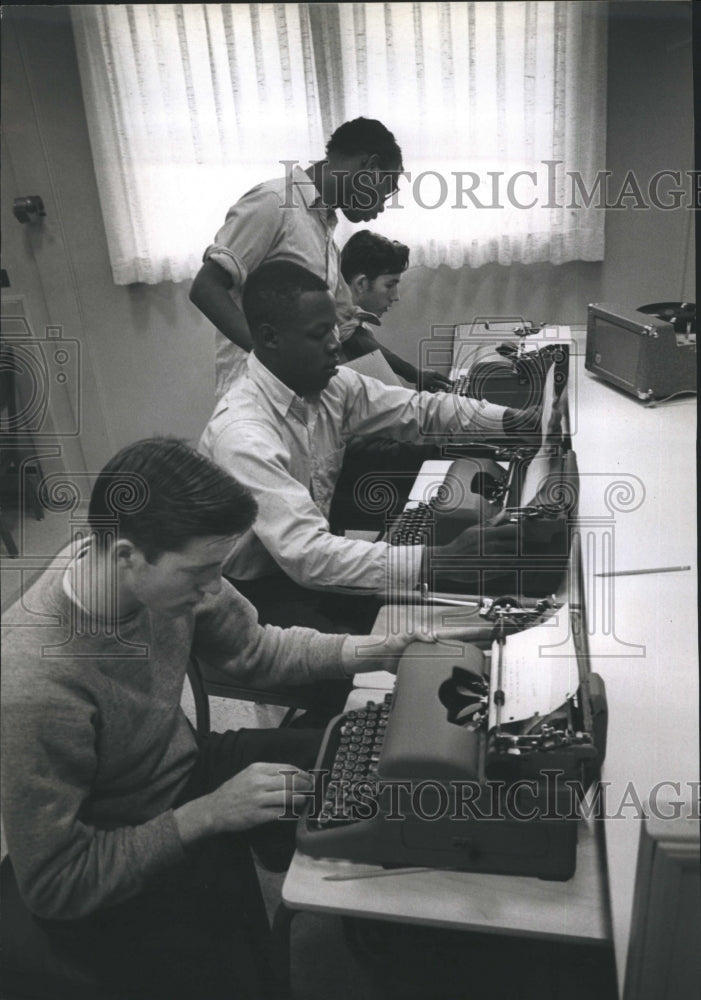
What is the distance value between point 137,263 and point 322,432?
1.27 ft

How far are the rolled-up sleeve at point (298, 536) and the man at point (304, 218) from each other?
160mm

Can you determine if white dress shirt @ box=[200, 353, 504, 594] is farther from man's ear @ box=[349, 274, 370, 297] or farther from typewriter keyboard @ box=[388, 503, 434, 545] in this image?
man's ear @ box=[349, 274, 370, 297]

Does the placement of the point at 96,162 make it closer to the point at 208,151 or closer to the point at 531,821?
the point at 208,151

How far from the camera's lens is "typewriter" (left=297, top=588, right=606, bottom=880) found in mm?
1014

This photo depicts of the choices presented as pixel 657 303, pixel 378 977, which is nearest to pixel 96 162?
pixel 657 303

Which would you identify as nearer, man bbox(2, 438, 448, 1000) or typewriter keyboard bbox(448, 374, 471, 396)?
man bbox(2, 438, 448, 1000)

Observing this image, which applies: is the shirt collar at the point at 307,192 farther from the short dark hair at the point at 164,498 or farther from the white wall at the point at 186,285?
the short dark hair at the point at 164,498

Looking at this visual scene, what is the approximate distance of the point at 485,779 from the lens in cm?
103

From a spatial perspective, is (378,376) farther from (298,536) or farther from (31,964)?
(31,964)

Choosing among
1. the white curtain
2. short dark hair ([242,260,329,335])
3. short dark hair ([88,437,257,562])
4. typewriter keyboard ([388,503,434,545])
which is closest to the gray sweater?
short dark hair ([88,437,257,562])

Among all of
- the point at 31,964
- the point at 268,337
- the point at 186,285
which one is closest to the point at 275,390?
the point at 268,337

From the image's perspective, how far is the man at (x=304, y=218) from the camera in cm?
111

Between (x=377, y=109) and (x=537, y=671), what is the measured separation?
32.1 inches

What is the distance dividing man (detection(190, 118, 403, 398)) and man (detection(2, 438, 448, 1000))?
9.2 inches
